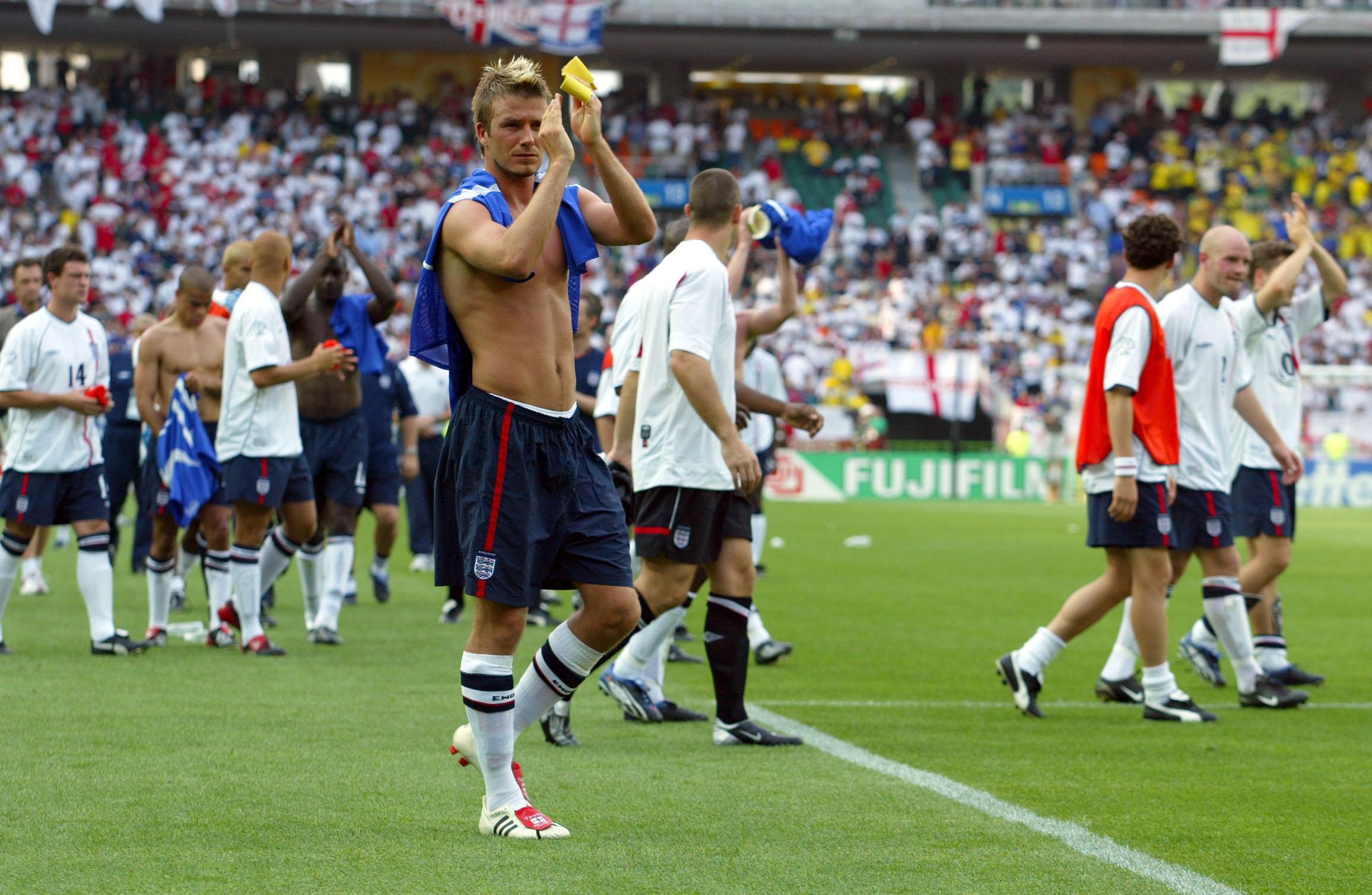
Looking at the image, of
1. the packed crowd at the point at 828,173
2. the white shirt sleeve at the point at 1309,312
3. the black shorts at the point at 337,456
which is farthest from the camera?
the packed crowd at the point at 828,173

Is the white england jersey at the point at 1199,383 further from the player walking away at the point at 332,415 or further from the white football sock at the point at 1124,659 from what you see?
the player walking away at the point at 332,415

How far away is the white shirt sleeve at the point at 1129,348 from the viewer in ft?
23.6

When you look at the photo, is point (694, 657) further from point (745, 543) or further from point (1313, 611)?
point (1313, 611)

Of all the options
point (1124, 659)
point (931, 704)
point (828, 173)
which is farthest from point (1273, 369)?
point (828, 173)

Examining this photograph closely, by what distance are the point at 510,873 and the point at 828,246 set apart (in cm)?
3938

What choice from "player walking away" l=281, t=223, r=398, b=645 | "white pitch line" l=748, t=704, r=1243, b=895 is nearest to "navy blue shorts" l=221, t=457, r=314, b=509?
"player walking away" l=281, t=223, r=398, b=645

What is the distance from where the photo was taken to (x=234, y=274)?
9.84m

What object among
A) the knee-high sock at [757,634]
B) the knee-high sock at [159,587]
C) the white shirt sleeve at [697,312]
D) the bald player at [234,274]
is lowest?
the knee-high sock at [757,634]

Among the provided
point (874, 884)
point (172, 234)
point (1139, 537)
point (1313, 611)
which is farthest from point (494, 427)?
point (172, 234)

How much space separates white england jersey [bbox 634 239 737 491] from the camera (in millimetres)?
6336

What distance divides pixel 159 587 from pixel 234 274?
1.89 m

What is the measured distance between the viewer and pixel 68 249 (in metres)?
8.98

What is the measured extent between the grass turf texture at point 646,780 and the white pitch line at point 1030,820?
0.06 meters

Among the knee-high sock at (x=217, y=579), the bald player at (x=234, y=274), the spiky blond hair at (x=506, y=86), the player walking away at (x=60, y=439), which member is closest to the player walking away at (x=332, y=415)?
the bald player at (x=234, y=274)
